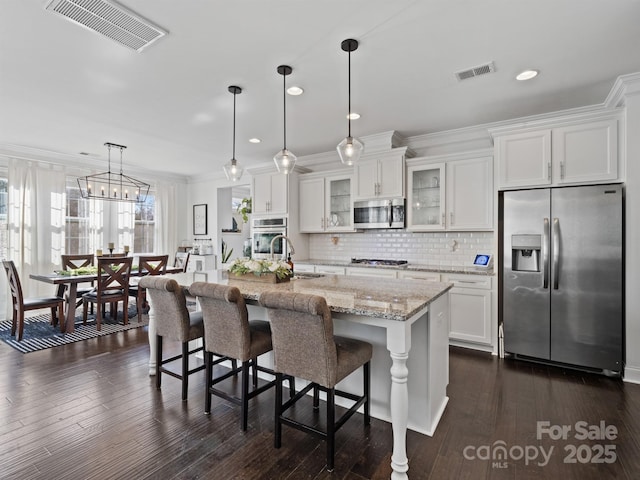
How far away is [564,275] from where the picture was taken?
3.24 m

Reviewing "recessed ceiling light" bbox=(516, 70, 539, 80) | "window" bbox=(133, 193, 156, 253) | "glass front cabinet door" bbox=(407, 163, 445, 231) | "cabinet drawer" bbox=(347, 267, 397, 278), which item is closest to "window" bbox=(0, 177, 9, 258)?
"window" bbox=(133, 193, 156, 253)

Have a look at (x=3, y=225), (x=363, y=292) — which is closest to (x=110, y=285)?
(x=3, y=225)

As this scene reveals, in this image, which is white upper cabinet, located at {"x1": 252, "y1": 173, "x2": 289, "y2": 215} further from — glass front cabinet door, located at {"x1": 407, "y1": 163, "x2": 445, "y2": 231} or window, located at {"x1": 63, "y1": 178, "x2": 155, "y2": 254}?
window, located at {"x1": 63, "y1": 178, "x2": 155, "y2": 254}

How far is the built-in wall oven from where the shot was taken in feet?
17.6

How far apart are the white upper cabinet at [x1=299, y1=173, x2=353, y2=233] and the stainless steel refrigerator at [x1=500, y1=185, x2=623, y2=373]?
219cm

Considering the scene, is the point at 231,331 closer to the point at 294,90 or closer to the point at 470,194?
the point at 294,90

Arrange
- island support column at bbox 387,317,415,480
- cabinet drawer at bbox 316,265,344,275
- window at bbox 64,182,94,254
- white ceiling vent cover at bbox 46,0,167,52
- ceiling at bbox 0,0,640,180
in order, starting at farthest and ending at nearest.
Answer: window at bbox 64,182,94,254 < cabinet drawer at bbox 316,265,344,275 < ceiling at bbox 0,0,640,180 < white ceiling vent cover at bbox 46,0,167,52 < island support column at bbox 387,317,415,480

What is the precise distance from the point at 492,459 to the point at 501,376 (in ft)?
4.43

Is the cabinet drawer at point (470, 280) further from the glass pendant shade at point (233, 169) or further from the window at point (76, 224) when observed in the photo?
the window at point (76, 224)

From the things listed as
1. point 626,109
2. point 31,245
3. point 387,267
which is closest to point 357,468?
point 387,267

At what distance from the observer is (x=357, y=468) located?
1861mm

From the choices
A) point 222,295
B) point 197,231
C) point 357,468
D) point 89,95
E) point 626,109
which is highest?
point 89,95

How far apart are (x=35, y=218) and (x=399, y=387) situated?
6.32 meters

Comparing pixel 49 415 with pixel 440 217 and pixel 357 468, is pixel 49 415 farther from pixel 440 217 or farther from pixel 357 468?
pixel 440 217
